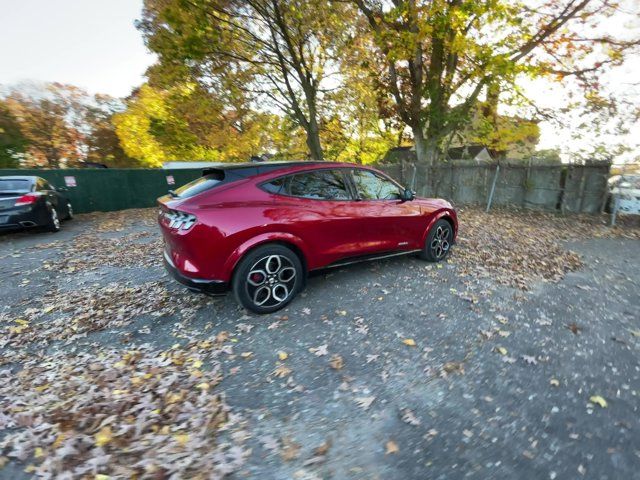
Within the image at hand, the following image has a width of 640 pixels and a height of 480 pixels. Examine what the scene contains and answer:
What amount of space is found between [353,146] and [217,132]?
8.84 m

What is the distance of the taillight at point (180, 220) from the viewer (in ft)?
11.3

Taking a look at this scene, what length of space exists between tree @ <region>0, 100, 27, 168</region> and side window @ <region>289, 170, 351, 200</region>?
23787mm

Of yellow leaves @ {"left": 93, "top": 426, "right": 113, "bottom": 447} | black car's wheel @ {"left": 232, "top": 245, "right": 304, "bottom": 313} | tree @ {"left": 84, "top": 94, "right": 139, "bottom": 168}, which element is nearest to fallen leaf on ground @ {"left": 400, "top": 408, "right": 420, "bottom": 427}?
black car's wheel @ {"left": 232, "top": 245, "right": 304, "bottom": 313}

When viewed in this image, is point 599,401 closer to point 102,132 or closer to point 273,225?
point 273,225

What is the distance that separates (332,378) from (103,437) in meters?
1.69

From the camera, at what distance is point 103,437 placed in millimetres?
2275

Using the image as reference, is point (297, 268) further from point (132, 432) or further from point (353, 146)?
point (353, 146)

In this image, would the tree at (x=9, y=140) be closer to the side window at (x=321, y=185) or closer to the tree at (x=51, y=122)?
the tree at (x=51, y=122)

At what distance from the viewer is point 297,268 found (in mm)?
4047

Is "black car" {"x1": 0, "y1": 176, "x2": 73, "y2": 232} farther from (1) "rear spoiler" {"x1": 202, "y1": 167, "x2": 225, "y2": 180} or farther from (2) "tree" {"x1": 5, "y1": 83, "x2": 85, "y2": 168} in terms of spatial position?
(2) "tree" {"x1": 5, "y1": 83, "x2": 85, "y2": 168}

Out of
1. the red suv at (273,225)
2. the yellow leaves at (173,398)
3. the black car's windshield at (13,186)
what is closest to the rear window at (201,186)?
the red suv at (273,225)

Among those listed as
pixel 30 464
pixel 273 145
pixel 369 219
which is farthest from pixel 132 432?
pixel 273 145

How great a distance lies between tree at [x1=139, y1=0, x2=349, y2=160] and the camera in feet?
36.1

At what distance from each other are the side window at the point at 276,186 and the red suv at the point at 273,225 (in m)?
0.01
